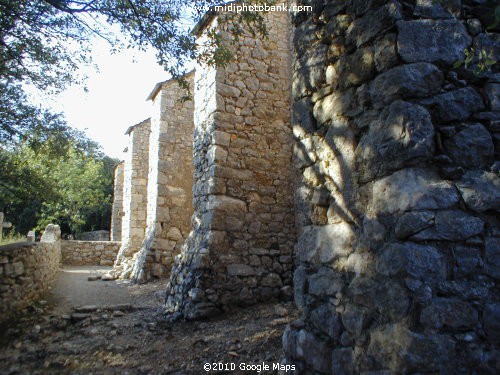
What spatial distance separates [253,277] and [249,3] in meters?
3.71

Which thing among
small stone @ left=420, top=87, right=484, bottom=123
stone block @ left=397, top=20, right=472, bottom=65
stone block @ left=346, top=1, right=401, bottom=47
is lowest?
small stone @ left=420, top=87, right=484, bottom=123

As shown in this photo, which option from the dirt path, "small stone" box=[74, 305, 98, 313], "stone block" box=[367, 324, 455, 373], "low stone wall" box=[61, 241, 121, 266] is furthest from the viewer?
"low stone wall" box=[61, 241, 121, 266]

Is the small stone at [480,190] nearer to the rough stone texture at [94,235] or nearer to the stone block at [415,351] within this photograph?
the stone block at [415,351]

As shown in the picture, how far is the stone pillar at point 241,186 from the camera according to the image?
4.92 meters

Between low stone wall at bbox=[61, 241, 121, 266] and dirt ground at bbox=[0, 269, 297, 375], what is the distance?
731cm

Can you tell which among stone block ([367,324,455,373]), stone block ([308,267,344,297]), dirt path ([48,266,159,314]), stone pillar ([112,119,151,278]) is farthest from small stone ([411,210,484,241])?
stone pillar ([112,119,151,278])

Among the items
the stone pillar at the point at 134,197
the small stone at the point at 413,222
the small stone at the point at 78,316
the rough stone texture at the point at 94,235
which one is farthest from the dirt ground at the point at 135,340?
the rough stone texture at the point at 94,235

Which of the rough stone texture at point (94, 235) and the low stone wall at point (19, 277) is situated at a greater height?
the rough stone texture at point (94, 235)

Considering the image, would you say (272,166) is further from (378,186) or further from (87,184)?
(87,184)

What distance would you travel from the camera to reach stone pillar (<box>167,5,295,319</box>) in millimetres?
4922

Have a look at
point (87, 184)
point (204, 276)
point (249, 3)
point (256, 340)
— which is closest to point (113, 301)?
point (204, 276)

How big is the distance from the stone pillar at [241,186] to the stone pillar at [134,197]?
5056mm

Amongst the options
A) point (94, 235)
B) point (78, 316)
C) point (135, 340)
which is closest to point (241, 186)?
point (135, 340)

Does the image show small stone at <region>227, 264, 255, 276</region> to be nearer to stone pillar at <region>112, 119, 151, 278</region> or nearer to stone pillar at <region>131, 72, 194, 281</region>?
stone pillar at <region>131, 72, 194, 281</region>
